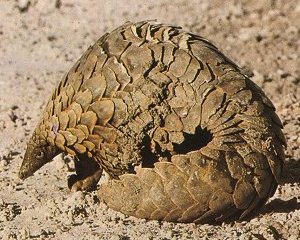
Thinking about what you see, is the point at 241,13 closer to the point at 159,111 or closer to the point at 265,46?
the point at 265,46

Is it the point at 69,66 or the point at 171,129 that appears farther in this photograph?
the point at 69,66

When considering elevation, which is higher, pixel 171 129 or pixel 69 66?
pixel 171 129

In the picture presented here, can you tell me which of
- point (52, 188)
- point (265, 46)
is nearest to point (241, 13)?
point (265, 46)

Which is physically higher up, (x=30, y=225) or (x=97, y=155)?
(x=97, y=155)
